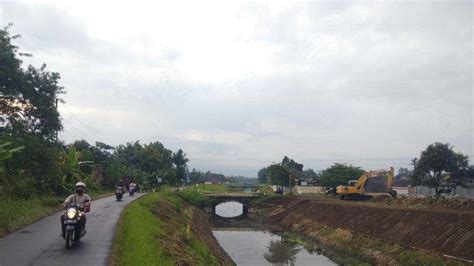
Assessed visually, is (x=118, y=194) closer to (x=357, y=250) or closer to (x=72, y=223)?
(x=357, y=250)

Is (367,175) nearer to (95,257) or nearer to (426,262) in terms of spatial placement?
(426,262)

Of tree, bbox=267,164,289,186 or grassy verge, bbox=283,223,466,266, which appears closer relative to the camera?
grassy verge, bbox=283,223,466,266

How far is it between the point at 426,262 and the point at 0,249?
21.8m

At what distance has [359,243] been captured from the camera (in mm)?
35188

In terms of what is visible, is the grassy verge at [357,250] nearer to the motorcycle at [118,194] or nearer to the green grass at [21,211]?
the motorcycle at [118,194]

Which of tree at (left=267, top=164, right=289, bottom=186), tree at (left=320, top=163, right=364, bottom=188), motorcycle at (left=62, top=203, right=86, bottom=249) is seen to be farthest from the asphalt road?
tree at (left=267, top=164, right=289, bottom=186)

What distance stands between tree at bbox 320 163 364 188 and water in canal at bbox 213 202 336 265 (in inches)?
1061

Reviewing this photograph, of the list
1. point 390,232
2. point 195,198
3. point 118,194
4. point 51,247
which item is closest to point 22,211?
point 51,247

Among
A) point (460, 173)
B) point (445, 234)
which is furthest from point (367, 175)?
point (445, 234)

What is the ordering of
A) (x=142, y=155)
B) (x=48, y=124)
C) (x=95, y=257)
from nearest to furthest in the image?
1. (x=95, y=257)
2. (x=48, y=124)
3. (x=142, y=155)

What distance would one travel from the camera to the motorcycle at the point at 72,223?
1420cm

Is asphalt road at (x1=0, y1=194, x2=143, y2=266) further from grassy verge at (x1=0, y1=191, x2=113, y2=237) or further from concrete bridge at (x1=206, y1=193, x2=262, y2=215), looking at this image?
concrete bridge at (x1=206, y1=193, x2=262, y2=215)

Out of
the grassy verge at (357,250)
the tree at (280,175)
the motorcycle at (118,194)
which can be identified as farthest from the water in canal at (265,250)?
the tree at (280,175)

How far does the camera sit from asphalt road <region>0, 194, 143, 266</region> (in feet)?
42.2
